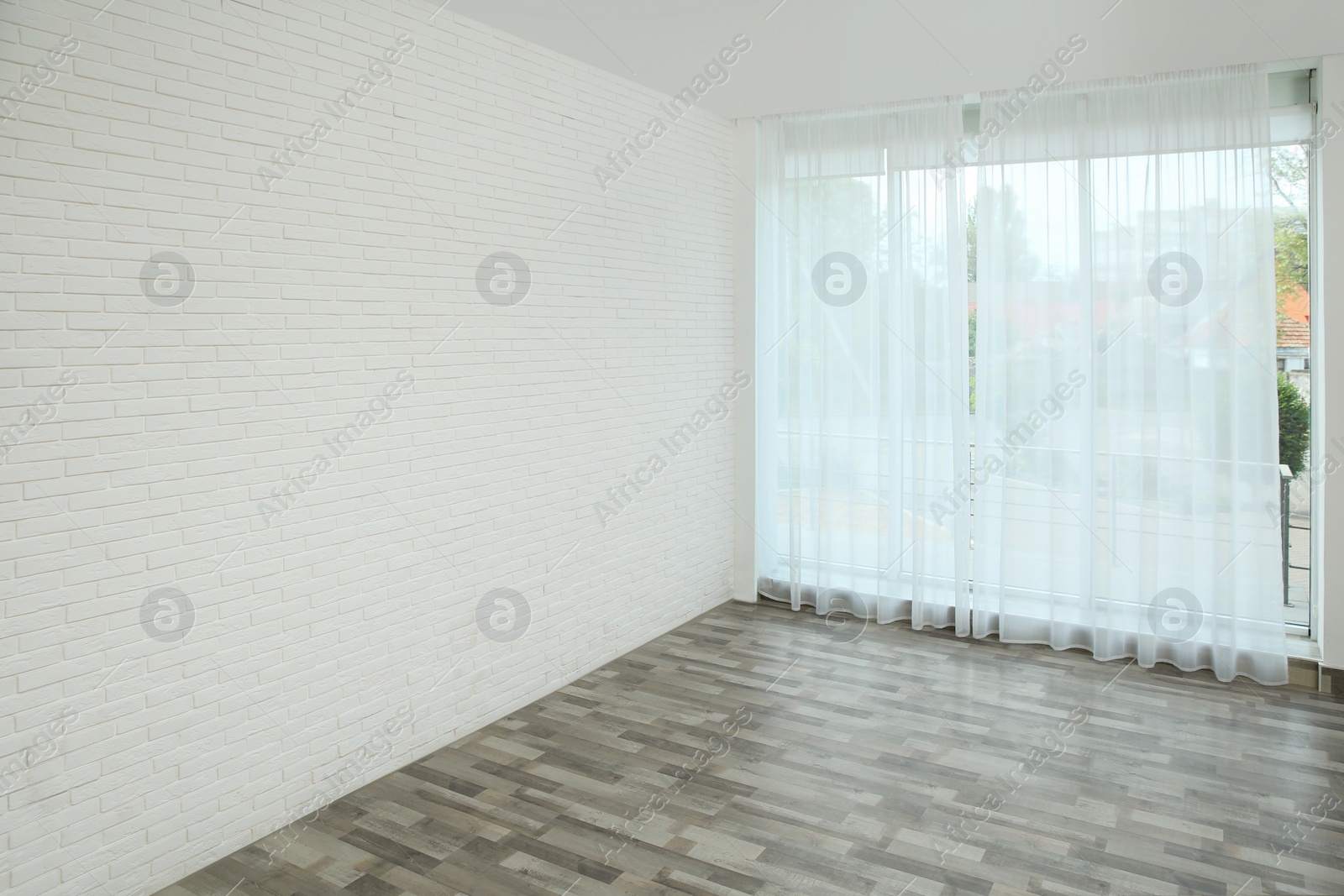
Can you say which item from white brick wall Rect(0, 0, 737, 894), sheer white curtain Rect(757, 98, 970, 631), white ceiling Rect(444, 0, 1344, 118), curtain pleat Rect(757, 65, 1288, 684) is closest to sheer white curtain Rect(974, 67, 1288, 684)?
curtain pleat Rect(757, 65, 1288, 684)

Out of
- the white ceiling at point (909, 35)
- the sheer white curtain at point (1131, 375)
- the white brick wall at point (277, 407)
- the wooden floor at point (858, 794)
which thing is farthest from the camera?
the sheer white curtain at point (1131, 375)

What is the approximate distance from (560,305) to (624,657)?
6.44 feet

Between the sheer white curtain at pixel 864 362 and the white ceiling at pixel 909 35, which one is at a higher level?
the white ceiling at pixel 909 35

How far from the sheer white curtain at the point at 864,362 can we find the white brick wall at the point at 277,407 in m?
1.21

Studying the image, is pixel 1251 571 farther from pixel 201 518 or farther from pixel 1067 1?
pixel 201 518

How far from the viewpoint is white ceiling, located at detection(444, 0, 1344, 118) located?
3.83 metres

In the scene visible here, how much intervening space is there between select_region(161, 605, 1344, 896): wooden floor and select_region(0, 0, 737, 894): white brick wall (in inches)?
15.1

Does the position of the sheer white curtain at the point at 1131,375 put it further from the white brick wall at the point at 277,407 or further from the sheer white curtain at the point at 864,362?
the white brick wall at the point at 277,407

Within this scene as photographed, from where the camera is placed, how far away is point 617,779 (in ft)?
12.4

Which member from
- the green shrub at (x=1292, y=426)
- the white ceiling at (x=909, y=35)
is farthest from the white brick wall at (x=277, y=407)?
the green shrub at (x=1292, y=426)

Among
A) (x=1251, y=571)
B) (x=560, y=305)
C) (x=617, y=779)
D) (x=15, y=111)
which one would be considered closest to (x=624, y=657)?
(x=617, y=779)

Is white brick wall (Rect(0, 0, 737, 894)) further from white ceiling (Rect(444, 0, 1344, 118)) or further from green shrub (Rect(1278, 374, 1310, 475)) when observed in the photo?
green shrub (Rect(1278, 374, 1310, 475))

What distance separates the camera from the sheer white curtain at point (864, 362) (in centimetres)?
548

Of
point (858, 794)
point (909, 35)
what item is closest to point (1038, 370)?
point (909, 35)
